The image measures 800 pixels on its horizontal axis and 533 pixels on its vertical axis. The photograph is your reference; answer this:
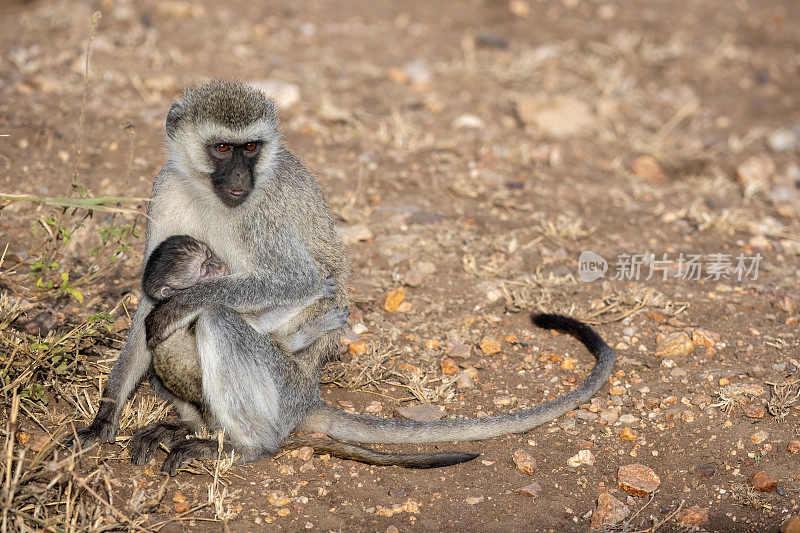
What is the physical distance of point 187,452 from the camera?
384 cm

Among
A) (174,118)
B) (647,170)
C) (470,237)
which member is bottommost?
(470,237)

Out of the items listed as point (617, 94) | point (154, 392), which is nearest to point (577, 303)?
point (154, 392)

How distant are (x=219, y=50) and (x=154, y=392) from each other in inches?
203

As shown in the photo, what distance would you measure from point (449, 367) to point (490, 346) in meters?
0.32

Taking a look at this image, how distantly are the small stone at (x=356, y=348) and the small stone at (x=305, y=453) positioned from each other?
91 cm

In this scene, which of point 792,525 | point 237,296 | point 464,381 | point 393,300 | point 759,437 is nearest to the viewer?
point 792,525

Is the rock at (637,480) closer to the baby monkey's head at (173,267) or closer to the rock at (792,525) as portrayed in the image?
the rock at (792,525)

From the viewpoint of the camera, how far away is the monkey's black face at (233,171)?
388cm

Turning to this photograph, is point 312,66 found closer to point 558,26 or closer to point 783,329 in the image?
point 558,26

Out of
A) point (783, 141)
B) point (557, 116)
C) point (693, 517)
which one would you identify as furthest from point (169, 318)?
point (783, 141)

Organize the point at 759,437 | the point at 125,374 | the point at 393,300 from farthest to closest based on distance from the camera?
the point at 393,300 → the point at 125,374 → the point at 759,437

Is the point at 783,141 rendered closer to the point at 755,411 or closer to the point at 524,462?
the point at 755,411

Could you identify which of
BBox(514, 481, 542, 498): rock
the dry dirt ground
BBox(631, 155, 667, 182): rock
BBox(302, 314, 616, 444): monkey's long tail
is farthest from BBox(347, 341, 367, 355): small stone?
BBox(631, 155, 667, 182): rock

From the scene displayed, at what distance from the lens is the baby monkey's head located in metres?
3.90
